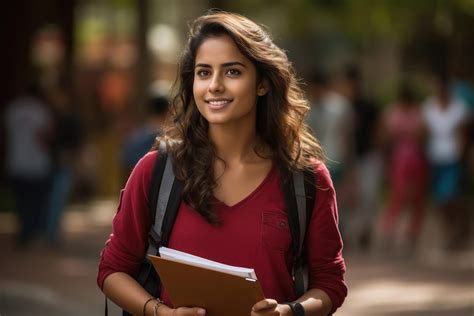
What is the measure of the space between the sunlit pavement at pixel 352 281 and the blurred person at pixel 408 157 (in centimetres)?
48

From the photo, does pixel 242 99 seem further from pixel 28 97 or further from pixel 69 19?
pixel 69 19

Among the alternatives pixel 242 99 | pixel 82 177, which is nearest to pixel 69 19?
pixel 82 177

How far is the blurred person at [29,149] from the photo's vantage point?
14711 mm

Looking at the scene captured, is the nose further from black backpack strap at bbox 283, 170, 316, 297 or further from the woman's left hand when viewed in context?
the woman's left hand

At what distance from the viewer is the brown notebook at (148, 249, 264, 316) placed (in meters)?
4.08

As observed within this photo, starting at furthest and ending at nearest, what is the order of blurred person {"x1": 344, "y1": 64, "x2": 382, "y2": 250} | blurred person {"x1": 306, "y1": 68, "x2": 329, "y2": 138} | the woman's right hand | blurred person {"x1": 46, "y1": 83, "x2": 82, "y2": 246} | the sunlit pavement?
blurred person {"x1": 46, "y1": 83, "x2": 82, "y2": 246}, blurred person {"x1": 344, "y1": 64, "x2": 382, "y2": 250}, blurred person {"x1": 306, "y1": 68, "x2": 329, "y2": 138}, the sunlit pavement, the woman's right hand

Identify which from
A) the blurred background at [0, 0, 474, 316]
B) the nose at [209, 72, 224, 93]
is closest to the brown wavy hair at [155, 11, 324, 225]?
the nose at [209, 72, 224, 93]

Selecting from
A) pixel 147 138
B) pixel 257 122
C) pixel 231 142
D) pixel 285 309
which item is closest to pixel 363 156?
pixel 147 138

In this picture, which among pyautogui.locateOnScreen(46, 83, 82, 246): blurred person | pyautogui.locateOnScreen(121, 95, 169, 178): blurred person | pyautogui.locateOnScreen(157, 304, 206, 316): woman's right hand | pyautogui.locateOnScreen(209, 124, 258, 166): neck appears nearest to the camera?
pyautogui.locateOnScreen(157, 304, 206, 316): woman's right hand

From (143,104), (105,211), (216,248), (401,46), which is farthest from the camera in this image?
(401,46)

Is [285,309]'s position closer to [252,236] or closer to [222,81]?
[252,236]

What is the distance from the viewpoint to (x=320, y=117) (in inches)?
547

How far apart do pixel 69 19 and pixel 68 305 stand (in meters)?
13.2

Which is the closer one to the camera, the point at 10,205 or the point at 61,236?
the point at 61,236
